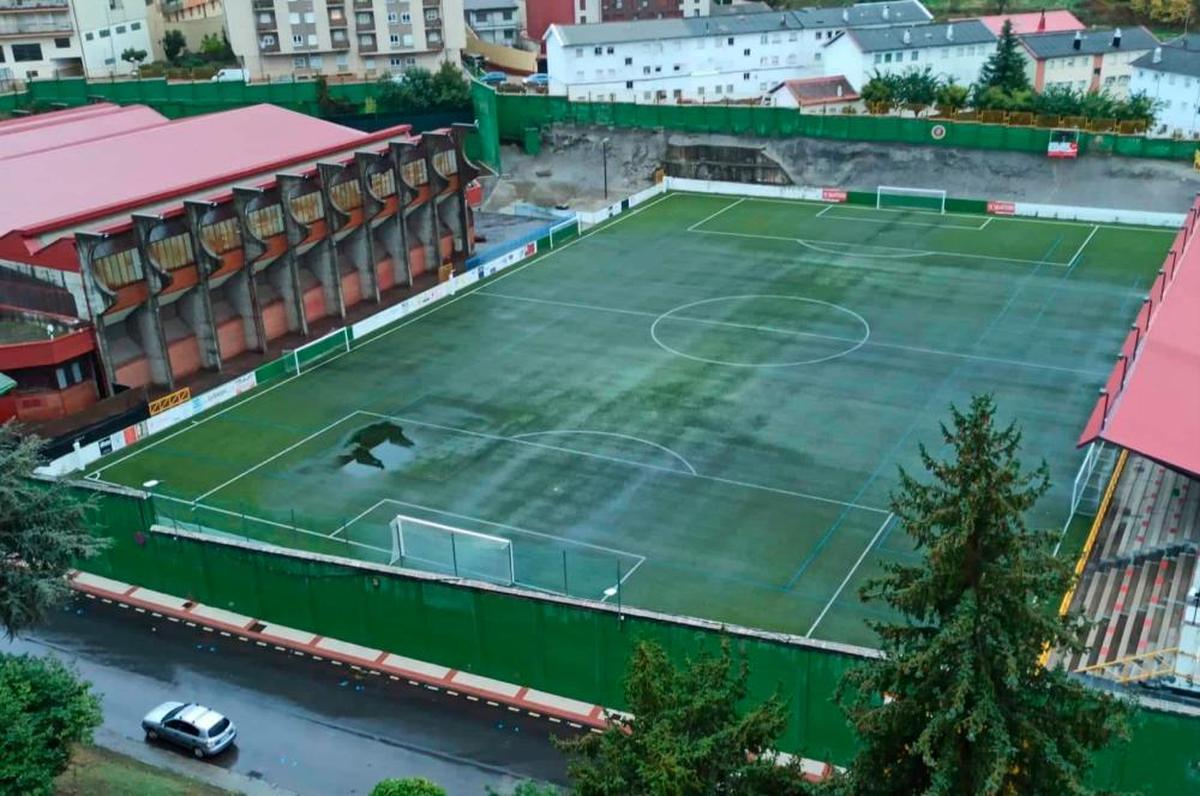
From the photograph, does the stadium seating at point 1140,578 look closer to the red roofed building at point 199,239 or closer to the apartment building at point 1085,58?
the red roofed building at point 199,239

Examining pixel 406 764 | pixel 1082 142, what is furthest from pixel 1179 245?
pixel 406 764

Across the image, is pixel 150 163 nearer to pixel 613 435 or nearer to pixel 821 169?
pixel 613 435

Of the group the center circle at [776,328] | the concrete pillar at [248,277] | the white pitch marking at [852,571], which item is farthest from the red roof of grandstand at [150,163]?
the white pitch marking at [852,571]

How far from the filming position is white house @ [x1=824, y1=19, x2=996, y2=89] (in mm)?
97750

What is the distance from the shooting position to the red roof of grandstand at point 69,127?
225 ft

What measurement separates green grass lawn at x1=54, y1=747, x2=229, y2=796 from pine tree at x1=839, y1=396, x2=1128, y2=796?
16.6 m

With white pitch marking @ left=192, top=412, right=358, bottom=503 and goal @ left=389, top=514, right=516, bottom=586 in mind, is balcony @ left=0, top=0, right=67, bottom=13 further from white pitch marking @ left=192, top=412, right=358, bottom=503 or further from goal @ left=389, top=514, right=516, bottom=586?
goal @ left=389, top=514, right=516, bottom=586

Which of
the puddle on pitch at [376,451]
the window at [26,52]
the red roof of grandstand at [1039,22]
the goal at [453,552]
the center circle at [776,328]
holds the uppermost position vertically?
the window at [26,52]

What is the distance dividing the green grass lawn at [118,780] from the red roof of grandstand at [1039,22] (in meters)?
99.7

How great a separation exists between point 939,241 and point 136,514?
51.1 metres

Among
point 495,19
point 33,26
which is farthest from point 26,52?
point 495,19

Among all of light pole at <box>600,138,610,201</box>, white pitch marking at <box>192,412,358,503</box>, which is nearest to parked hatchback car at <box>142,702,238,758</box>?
white pitch marking at <box>192,412,358,503</box>

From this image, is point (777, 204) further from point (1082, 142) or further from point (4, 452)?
point (4, 452)

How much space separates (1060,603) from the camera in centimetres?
3284
